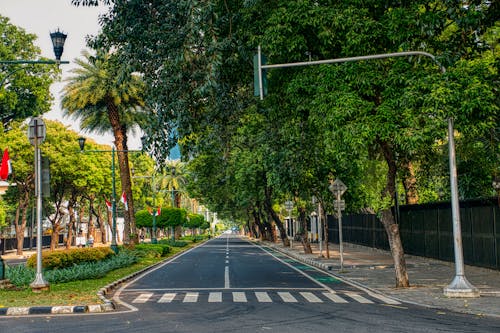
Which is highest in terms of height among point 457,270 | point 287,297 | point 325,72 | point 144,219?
point 325,72

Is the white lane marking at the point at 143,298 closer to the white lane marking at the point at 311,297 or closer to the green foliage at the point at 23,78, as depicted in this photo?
the white lane marking at the point at 311,297

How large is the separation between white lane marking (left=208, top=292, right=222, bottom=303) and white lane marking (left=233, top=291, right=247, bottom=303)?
39 cm

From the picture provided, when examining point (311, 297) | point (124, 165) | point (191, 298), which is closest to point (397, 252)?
point (311, 297)

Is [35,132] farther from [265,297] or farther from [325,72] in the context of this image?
[325,72]

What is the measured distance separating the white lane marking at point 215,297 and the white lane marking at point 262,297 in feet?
3.28

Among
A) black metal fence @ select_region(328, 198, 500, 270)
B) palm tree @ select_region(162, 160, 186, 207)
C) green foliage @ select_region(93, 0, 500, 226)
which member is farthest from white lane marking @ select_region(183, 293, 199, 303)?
palm tree @ select_region(162, 160, 186, 207)

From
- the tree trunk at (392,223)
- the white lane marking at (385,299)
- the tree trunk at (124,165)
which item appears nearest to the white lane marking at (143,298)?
the white lane marking at (385,299)

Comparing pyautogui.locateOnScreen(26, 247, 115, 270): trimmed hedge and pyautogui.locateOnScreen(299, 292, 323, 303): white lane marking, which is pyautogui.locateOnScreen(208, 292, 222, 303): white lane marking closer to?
pyautogui.locateOnScreen(299, 292, 323, 303): white lane marking

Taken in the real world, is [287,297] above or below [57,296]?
below

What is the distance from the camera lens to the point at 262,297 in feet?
51.7

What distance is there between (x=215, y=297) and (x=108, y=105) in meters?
25.5

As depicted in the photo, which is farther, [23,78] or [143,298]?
[23,78]

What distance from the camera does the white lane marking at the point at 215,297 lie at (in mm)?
14883

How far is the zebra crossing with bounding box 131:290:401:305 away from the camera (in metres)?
15.0
